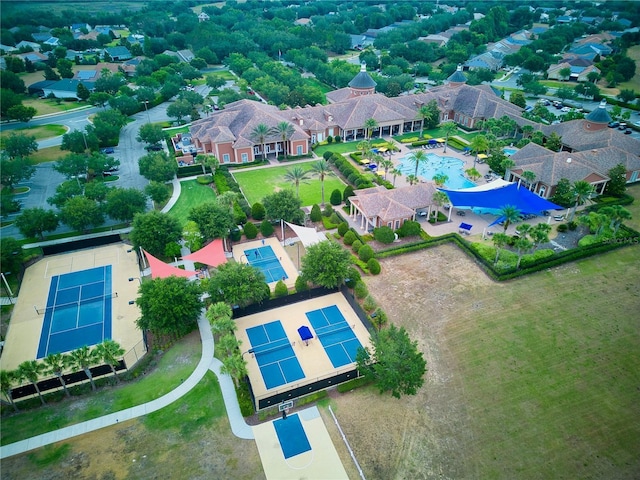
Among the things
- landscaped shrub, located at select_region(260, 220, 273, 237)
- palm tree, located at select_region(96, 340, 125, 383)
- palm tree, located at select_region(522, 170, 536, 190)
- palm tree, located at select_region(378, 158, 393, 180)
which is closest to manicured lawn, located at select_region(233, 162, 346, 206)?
palm tree, located at select_region(378, 158, 393, 180)

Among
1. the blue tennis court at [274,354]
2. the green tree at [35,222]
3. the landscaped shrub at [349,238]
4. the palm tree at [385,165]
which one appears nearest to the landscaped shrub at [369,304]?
the blue tennis court at [274,354]

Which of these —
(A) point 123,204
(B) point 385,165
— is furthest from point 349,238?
(A) point 123,204

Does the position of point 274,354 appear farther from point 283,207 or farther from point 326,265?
point 283,207

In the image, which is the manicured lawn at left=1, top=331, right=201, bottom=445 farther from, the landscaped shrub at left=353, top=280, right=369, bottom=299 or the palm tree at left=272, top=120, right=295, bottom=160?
the palm tree at left=272, top=120, right=295, bottom=160

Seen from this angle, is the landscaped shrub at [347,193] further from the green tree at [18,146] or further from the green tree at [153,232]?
the green tree at [18,146]

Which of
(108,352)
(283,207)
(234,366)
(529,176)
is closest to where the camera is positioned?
(234,366)

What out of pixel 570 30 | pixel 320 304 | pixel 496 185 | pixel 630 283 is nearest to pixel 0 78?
pixel 320 304

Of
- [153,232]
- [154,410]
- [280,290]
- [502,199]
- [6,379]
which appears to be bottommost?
[154,410]
